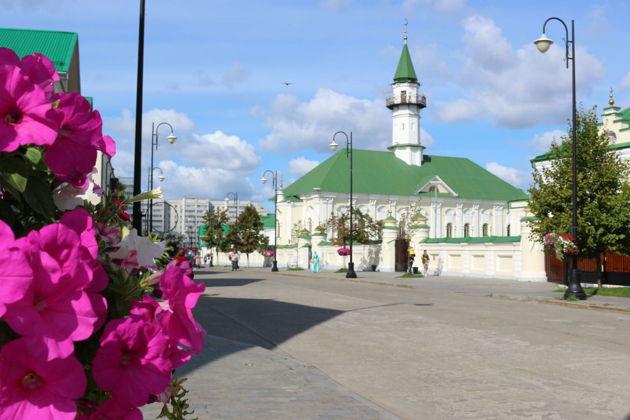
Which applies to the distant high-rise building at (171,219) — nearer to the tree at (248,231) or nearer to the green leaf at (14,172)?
the green leaf at (14,172)

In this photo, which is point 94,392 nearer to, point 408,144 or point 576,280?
point 576,280

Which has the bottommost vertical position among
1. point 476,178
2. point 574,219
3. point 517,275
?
point 517,275

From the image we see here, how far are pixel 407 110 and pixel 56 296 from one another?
88.6m

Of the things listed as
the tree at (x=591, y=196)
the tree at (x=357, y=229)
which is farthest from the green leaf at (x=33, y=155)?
the tree at (x=357, y=229)

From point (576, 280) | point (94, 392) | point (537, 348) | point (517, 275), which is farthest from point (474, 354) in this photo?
point (517, 275)

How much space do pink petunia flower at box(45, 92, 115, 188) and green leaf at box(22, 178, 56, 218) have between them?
4 cm

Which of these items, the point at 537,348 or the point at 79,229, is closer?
the point at 79,229

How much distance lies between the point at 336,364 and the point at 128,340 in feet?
30.4

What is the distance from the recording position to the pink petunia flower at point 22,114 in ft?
4.48

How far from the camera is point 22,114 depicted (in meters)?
1.41

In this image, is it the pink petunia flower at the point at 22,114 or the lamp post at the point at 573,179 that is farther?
the lamp post at the point at 573,179

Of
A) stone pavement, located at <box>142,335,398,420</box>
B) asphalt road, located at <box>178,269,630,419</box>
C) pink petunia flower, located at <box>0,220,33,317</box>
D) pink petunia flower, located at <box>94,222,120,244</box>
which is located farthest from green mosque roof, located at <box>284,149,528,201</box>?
pink petunia flower, located at <box>0,220,33,317</box>

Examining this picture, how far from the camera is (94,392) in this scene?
1.58m

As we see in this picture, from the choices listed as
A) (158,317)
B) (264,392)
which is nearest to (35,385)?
(158,317)
